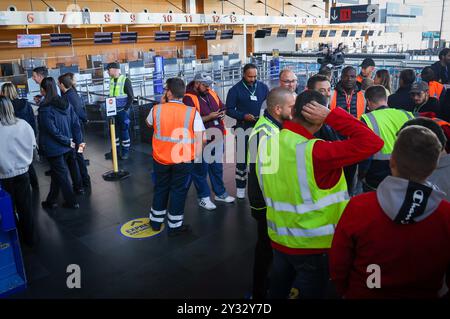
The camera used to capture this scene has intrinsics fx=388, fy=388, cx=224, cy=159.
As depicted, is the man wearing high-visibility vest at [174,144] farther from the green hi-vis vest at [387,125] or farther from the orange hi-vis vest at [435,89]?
the orange hi-vis vest at [435,89]

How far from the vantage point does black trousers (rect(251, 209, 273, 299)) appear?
2.49 m

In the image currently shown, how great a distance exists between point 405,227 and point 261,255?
1281 mm

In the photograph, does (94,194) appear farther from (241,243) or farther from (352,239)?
(352,239)

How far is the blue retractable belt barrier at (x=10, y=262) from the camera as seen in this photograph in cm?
292

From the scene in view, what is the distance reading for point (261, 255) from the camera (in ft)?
8.30

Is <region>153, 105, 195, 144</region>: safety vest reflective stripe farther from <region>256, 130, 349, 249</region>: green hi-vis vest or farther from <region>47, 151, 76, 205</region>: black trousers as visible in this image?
<region>256, 130, 349, 249</region>: green hi-vis vest

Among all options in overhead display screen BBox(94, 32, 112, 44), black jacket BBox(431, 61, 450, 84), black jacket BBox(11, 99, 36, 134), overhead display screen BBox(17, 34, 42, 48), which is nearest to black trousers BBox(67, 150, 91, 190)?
black jacket BBox(11, 99, 36, 134)

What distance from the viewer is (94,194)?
503 cm

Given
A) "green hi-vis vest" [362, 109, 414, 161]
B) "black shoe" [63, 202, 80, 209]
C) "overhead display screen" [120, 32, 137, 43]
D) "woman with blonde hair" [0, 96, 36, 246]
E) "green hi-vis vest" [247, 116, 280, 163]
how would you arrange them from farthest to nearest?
"overhead display screen" [120, 32, 137, 43] < "black shoe" [63, 202, 80, 209] < "woman with blonde hair" [0, 96, 36, 246] < "green hi-vis vest" [362, 109, 414, 161] < "green hi-vis vest" [247, 116, 280, 163]

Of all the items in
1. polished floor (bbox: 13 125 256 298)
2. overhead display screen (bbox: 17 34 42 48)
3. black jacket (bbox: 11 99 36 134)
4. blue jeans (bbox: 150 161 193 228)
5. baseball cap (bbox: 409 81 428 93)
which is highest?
overhead display screen (bbox: 17 34 42 48)

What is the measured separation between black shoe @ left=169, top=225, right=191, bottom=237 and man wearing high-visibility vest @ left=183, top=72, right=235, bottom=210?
56 cm

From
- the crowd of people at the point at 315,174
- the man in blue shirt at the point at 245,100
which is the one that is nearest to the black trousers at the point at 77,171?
the crowd of people at the point at 315,174

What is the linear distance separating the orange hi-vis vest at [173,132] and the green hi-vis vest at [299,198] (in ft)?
5.31

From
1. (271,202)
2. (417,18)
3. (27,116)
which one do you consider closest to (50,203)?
(27,116)
